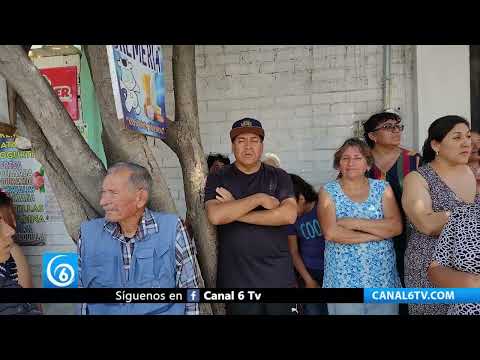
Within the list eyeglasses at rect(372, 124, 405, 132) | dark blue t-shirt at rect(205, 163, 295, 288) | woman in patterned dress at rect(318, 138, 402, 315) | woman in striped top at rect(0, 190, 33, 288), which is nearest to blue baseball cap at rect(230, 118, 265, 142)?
dark blue t-shirt at rect(205, 163, 295, 288)

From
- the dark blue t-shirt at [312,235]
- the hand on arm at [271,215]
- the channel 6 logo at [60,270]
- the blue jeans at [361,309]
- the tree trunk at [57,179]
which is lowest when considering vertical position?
the blue jeans at [361,309]

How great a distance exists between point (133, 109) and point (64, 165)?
26.9 inches

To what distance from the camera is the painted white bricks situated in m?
2.95

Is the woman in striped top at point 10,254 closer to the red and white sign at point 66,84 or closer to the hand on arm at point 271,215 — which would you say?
the red and white sign at point 66,84

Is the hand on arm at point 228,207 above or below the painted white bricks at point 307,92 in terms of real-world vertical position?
below

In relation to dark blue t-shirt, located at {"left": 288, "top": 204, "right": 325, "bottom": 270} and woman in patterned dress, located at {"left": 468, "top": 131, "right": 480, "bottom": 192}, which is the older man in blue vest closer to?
dark blue t-shirt, located at {"left": 288, "top": 204, "right": 325, "bottom": 270}

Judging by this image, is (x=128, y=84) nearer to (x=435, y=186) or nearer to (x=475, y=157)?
(x=435, y=186)

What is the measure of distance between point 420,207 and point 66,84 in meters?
2.36

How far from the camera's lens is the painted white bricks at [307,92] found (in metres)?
2.95

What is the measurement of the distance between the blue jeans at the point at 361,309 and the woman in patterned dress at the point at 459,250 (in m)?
0.71

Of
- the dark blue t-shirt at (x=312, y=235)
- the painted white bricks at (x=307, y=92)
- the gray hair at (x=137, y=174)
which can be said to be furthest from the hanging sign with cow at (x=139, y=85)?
the dark blue t-shirt at (x=312, y=235)

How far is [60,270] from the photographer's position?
302 cm
